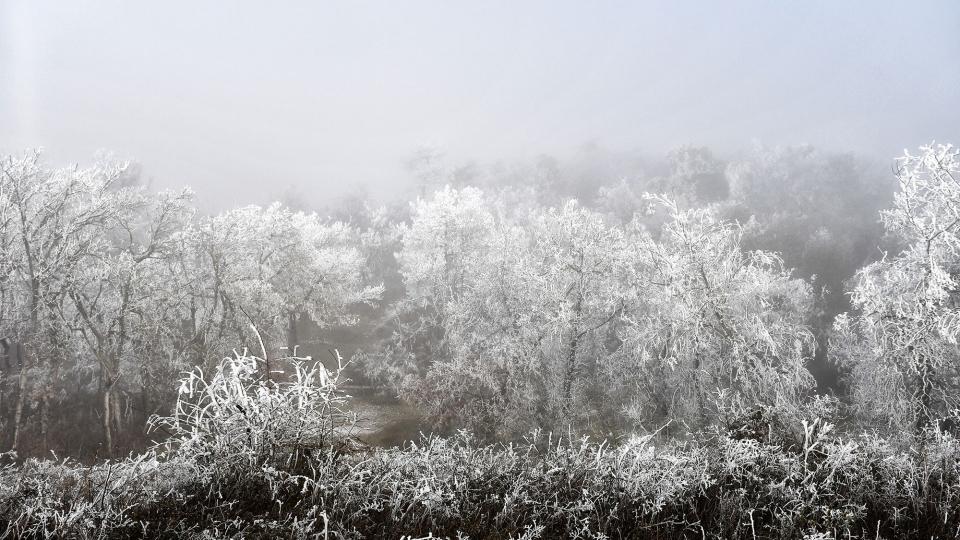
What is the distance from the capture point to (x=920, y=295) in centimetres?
1178

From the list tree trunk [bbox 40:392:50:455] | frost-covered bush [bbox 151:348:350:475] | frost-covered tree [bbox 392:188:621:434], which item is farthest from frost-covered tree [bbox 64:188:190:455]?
Answer: frost-covered bush [bbox 151:348:350:475]

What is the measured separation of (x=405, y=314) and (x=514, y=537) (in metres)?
39.9

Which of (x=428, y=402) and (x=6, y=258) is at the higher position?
(x=6, y=258)

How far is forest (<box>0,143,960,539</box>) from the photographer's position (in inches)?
153

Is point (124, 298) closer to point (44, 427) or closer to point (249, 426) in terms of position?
point (44, 427)

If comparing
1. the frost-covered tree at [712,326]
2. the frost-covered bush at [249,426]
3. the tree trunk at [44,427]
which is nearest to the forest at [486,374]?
the frost-covered bush at [249,426]

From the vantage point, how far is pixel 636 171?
251ft

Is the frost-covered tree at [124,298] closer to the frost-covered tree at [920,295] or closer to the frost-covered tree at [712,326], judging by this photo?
the frost-covered tree at [712,326]

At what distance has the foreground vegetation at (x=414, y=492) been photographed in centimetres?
341

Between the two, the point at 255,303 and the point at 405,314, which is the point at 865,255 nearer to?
the point at 405,314

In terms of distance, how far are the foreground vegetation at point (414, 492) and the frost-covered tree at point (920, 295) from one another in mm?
9186

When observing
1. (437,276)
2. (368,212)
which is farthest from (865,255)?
(368,212)

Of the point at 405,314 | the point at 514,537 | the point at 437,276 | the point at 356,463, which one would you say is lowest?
the point at 405,314

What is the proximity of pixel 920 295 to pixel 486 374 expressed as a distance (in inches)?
518
